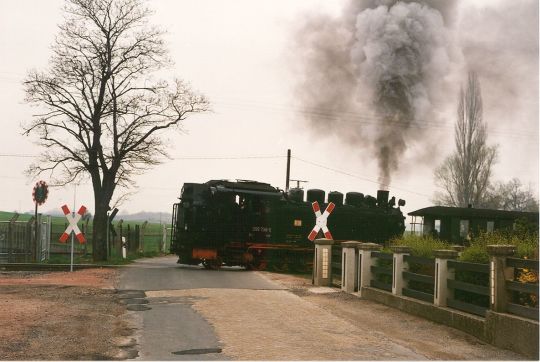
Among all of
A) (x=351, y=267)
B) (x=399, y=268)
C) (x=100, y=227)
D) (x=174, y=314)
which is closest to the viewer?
(x=174, y=314)

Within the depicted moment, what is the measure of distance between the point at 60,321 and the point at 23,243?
2069cm

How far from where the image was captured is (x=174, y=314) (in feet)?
39.2

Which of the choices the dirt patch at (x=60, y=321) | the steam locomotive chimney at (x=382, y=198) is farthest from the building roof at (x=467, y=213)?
the dirt patch at (x=60, y=321)

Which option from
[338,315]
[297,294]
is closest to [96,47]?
[297,294]

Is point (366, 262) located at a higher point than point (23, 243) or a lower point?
higher

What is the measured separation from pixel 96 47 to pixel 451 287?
80.6 ft

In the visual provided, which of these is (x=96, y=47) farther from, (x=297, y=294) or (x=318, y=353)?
(x=318, y=353)

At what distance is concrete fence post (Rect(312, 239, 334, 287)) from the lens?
18.2 m

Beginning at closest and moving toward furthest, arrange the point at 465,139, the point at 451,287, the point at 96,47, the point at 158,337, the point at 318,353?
the point at 318,353
the point at 158,337
the point at 451,287
the point at 96,47
the point at 465,139

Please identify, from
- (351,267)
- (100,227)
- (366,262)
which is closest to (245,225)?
(351,267)

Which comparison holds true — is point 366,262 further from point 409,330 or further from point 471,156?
point 471,156

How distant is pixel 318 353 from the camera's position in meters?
8.49

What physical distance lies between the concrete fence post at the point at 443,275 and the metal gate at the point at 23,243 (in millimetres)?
20607

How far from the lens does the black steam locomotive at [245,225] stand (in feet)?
78.9
